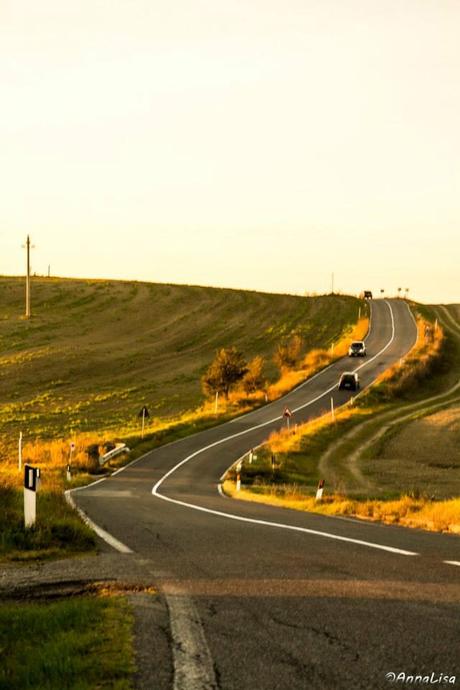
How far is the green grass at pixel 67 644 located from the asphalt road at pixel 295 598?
1.08ft

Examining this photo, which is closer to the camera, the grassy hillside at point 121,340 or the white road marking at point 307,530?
the white road marking at point 307,530

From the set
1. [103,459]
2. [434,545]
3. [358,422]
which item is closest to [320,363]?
[358,422]

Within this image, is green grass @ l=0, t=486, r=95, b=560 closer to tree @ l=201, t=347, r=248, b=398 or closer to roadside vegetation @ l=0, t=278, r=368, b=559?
roadside vegetation @ l=0, t=278, r=368, b=559

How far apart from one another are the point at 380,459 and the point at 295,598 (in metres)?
31.6

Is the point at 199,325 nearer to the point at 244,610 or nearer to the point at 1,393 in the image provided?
the point at 1,393

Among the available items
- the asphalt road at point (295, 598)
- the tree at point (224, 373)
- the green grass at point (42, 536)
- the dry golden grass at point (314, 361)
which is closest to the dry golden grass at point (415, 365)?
the dry golden grass at point (314, 361)

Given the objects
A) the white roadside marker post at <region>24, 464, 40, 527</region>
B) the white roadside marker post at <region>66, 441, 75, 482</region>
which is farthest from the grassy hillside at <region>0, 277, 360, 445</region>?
the white roadside marker post at <region>24, 464, 40, 527</region>

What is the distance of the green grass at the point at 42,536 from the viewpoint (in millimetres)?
9820

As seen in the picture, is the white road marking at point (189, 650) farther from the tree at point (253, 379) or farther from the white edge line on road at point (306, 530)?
the tree at point (253, 379)

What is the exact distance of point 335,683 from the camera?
470 cm

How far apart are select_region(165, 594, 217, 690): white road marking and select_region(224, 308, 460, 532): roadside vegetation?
8.14 metres

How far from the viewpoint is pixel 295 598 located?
22.6 feet

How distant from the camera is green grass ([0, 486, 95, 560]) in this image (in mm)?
9820

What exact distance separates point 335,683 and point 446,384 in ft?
200
